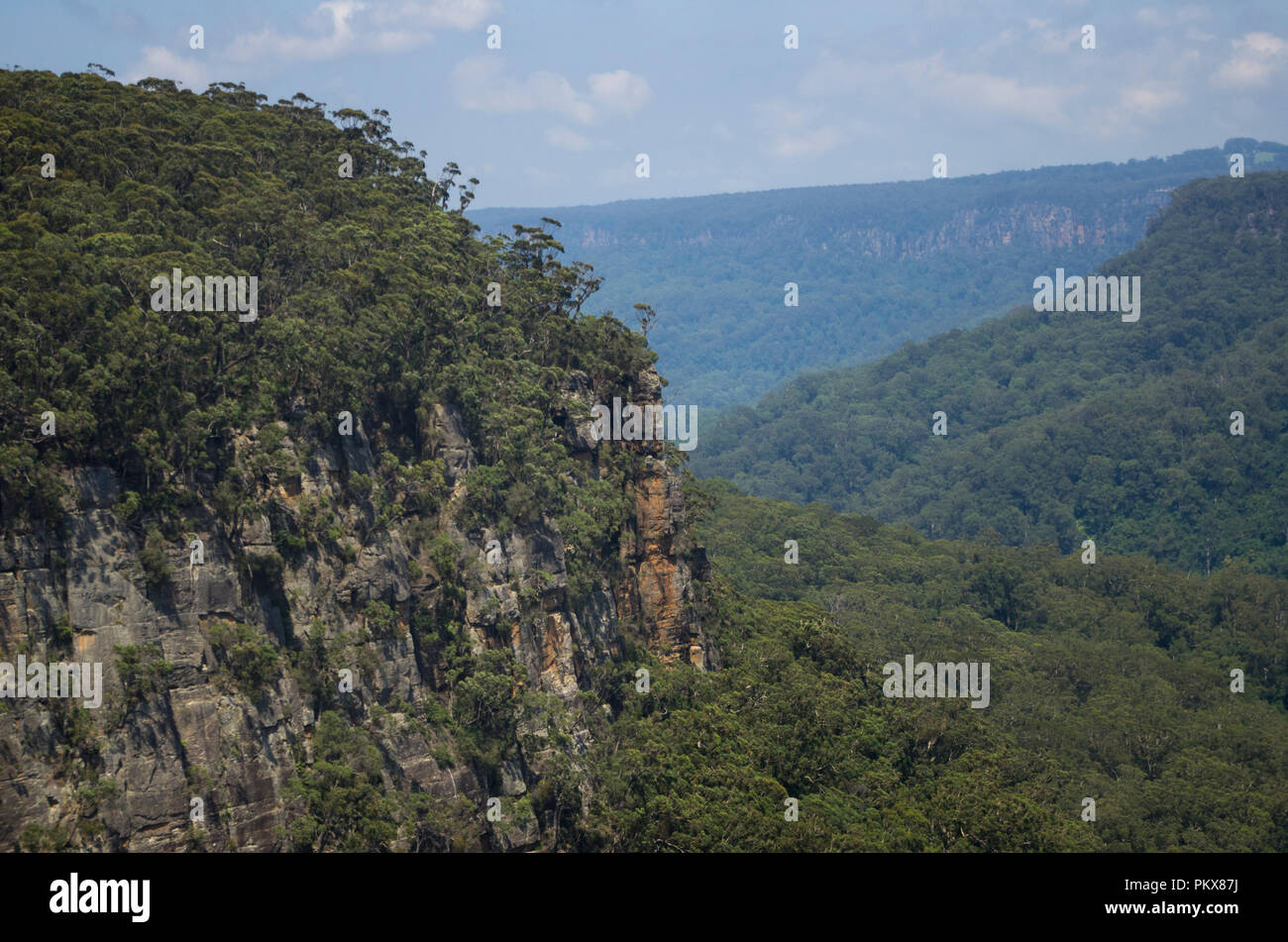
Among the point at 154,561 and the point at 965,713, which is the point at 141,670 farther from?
the point at 965,713

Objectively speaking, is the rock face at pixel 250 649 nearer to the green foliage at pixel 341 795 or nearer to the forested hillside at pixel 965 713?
the green foliage at pixel 341 795

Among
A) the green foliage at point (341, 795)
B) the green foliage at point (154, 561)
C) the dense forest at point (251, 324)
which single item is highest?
the dense forest at point (251, 324)

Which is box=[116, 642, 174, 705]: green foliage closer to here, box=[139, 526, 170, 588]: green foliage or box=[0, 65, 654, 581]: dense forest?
box=[139, 526, 170, 588]: green foliage

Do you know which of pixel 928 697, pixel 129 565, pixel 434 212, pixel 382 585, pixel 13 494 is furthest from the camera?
pixel 928 697

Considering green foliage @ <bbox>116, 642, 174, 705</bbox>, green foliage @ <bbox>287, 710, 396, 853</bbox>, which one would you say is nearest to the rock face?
green foliage @ <bbox>116, 642, 174, 705</bbox>

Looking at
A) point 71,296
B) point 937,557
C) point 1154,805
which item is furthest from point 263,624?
point 937,557

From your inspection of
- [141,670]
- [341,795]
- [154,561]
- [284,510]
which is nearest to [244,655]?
[141,670]

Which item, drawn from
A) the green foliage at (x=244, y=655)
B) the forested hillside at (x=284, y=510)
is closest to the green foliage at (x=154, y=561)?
the forested hillside at (x=284, y=510)
